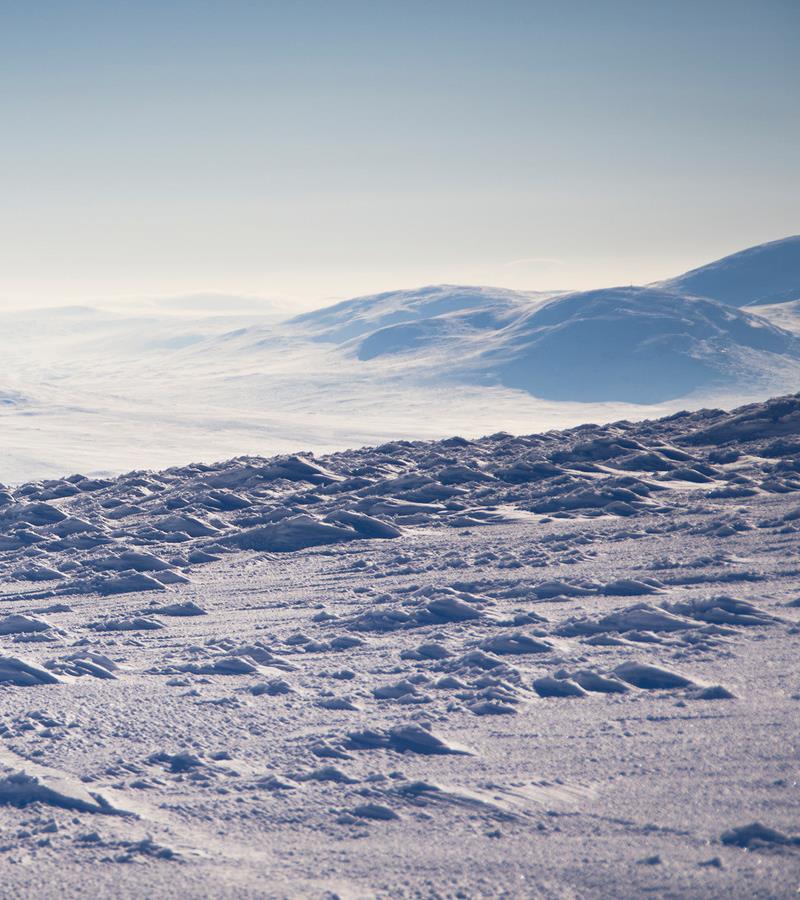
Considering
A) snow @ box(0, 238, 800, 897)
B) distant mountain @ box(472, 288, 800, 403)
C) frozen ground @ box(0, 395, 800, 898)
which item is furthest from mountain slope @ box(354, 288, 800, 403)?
frozen ground @ box(0, 395, 800, 898)

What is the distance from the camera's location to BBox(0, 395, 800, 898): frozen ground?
5199mm

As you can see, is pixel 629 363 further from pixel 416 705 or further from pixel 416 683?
pixel 416 705

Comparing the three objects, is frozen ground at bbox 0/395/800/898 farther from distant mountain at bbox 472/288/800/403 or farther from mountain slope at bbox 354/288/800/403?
distant mountain at bbox 472/288/800/403

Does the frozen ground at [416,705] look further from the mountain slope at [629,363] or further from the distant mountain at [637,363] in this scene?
the distant mountain at [637,363]

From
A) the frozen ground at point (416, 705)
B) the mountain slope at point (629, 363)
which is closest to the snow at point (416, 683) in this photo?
the frozen ground at point (416, 705)

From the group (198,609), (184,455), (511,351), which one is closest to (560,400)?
(511,351)

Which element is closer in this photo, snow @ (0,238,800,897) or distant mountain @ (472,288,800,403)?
snow @ (0,238,800,897)

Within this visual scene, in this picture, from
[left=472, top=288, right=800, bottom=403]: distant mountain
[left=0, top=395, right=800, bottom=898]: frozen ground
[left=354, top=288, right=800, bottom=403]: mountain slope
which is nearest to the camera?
[left=0, top=395, right=800, bottom=898]: frozen ground

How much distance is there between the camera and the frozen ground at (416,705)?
520 cm

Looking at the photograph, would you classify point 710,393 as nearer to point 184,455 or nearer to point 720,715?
point 184,455

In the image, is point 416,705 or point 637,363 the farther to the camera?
point 637,363

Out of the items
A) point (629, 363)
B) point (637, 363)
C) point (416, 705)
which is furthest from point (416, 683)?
point (629, 363)

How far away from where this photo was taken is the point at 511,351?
198 m

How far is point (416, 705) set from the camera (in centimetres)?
750
